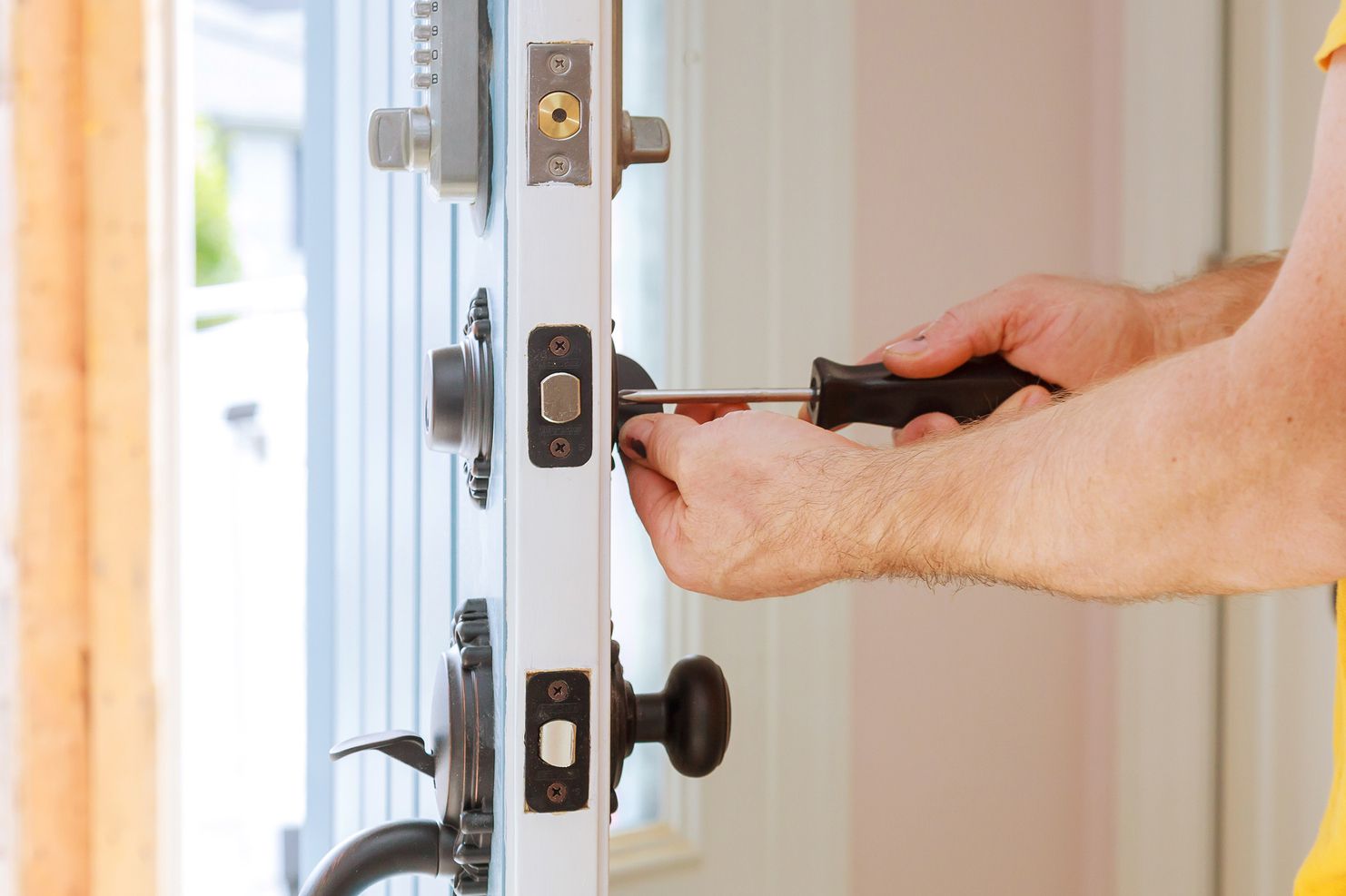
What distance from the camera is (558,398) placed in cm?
40

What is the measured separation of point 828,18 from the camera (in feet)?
3.82

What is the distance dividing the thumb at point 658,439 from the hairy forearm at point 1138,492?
0.09 meters

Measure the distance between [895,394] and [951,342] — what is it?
101 millimetres

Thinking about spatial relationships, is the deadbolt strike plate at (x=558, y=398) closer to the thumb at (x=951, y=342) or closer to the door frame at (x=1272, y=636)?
the thumb at (x=951, y=342)

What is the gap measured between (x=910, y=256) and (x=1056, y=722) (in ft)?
2.00

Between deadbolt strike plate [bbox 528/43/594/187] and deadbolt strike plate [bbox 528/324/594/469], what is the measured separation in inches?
2.2

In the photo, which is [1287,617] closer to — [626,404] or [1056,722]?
[1056,722]

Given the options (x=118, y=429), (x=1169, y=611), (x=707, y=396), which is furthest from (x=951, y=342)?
(x=118, y=429)

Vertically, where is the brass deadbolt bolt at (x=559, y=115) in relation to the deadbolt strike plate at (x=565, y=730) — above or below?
above

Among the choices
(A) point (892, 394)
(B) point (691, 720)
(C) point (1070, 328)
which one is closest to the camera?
(B) point (691, 720)

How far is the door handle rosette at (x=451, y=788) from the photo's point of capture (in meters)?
0.47

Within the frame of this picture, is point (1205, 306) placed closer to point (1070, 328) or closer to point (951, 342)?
point (1070, 328)

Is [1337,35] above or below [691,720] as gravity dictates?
above

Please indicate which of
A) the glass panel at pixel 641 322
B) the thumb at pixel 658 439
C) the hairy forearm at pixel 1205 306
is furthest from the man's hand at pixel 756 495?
the glass panel at pixel 641 322
